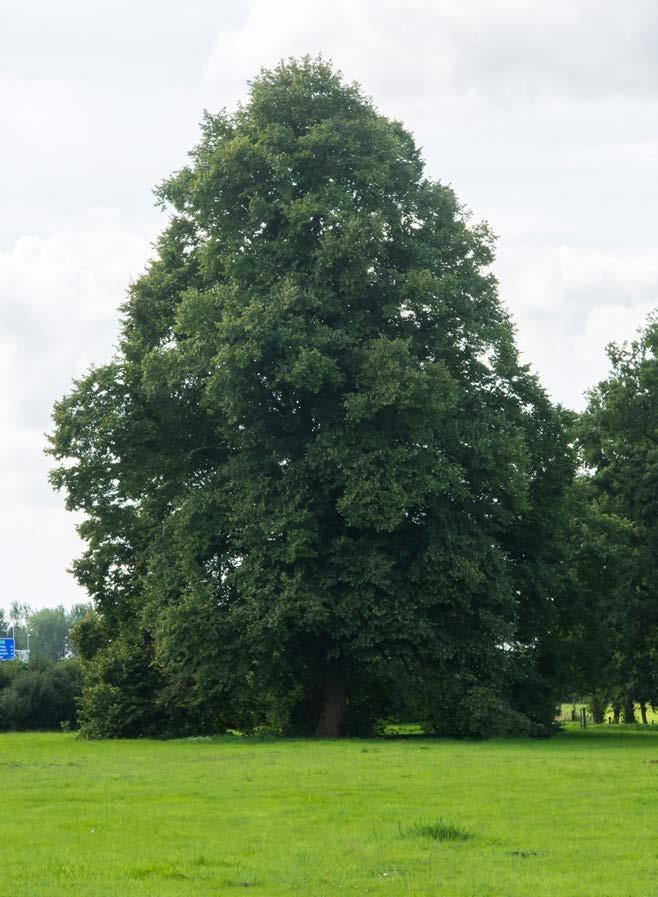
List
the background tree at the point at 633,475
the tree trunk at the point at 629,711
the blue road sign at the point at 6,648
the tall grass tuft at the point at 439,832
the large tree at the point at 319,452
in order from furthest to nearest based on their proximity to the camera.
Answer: the blue road sign at the point at 6,648
the tree trunk at the point at 629,711
the background tree at the point at 633,475
the large tree at the point at 319,452
the tall grass tuft at the point at 439,832

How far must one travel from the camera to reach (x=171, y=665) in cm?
4316

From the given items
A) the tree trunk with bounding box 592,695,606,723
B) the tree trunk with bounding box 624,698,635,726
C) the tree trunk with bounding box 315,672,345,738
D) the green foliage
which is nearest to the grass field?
the tree trunk with bounding box 315,672,345,738

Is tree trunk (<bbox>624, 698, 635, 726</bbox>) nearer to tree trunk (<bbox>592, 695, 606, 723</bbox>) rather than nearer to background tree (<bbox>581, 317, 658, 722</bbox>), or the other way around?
tree trunk (<bbox>592, 695, 606, 723</bbox>)

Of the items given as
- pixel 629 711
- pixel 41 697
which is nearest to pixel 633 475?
pixel 629 711

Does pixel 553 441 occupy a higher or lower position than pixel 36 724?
higher

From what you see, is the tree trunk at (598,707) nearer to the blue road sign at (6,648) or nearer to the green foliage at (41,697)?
the green foliage at (41,697)

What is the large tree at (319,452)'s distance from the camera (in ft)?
133

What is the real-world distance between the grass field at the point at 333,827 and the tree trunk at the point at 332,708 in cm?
1288

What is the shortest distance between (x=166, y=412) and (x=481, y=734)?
606 inches

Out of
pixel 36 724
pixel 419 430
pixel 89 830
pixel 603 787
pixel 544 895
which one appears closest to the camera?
pixel 544 895

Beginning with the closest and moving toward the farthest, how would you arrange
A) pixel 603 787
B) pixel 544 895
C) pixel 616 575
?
pixel 544 895
pixel 603 787
pixel 616 575

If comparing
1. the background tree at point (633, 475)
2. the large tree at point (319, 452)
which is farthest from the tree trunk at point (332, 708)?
the background tree at point (633, 475)

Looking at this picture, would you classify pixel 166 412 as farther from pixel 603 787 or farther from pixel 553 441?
pixel 603 787

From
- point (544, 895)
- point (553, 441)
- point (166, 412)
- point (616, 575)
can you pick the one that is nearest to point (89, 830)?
point (544, 895)
